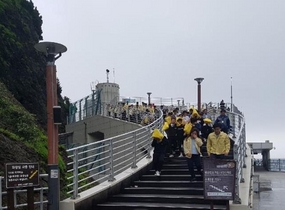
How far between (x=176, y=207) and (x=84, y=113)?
1982cm

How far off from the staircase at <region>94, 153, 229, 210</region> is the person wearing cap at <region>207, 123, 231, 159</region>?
799 millimetres

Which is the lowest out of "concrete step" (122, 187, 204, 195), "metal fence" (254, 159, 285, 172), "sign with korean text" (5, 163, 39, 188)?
"metal fence" (254, 159, 285, 172)

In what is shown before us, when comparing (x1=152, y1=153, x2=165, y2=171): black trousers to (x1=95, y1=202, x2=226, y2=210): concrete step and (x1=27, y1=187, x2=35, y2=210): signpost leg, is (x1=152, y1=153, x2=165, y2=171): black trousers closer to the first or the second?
(x1=95, y1=202, x2=226, y2=210): concrete step

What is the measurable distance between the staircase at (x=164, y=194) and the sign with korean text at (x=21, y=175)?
8.15ft

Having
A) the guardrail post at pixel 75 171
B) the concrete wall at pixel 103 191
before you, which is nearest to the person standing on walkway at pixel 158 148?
the concrete wall at pixel 103 191

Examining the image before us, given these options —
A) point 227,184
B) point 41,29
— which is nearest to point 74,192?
point 227,184

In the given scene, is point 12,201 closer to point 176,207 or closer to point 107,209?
point 107,209

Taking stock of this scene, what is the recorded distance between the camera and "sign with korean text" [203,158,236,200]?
7.00m

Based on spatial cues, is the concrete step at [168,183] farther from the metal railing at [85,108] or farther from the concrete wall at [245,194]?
the metal railing at [85,108]

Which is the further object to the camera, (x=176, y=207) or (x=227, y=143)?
(x=227, y=143)

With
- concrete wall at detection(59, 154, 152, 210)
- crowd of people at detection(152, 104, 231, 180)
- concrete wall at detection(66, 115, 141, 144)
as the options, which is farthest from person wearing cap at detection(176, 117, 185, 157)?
concrete wall at detection(66, 115, 141, 144)

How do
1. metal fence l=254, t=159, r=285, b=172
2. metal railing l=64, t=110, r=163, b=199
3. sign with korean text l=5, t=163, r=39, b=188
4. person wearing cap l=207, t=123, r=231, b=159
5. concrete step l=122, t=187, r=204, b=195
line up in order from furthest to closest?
metal fence l=254, t=159, r=285, b=172 < person wearing cap l=207, t=123, r=231, b=159 < concrete step l=122, t=187, r=204, b=195 < metal railing l=64, t=110, r=163, b=199 < sign with korean text l=5, t=163, r=39, b=188

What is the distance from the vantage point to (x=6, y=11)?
2181 cm

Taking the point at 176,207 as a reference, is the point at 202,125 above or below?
above
